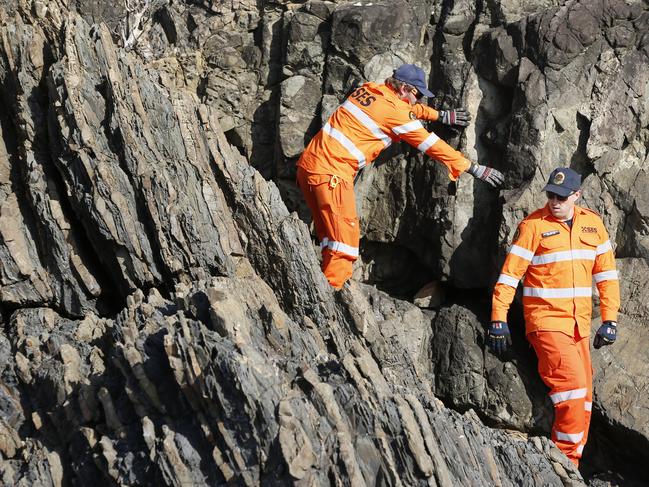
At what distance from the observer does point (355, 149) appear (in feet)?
34.2

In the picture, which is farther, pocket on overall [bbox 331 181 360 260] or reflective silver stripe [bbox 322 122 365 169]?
reflective silver stripe [bbox 322 122 365 169]

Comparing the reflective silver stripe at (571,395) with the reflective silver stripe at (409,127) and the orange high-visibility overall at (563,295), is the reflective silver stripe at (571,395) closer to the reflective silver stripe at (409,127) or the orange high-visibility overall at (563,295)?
the orange high-visibility overall at (563,295)

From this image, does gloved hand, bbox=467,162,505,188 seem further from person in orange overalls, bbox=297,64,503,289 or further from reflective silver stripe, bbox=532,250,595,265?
reflective silver stripe, bbox=532,250,595,265

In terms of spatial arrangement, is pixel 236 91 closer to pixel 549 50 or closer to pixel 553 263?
pixel 549 50

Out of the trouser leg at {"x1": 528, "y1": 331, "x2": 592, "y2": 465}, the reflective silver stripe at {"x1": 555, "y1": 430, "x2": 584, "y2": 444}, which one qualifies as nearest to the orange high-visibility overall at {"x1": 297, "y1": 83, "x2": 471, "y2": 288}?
the trouser leg at {"x1": 528, "y1": 331, "x2": 592, "y2": 465}

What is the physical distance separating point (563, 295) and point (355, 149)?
3225 mm

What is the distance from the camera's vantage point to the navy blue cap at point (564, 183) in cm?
919

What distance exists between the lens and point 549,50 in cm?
1029

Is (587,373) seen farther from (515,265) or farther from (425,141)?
(425,141)

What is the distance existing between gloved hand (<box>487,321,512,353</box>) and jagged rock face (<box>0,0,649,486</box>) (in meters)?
0.45

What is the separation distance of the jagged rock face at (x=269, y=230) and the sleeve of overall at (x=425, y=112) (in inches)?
18.0

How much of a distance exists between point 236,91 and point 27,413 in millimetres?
6075

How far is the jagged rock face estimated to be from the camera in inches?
270

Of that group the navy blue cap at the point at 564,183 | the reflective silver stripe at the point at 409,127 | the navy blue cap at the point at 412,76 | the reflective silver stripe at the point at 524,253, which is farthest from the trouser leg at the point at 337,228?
the navy blue cap at the point at 564,183
